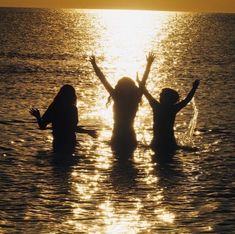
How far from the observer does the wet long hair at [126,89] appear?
53.9 feet

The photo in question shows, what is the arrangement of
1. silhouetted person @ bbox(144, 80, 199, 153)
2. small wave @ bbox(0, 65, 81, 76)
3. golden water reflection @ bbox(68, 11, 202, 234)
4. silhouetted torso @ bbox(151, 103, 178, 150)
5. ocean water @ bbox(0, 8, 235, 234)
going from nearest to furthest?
golden water reflection @ bbox(68, 11, 202, 234) → ocean water @ bbox(0, 8, 235, 234) → silhouetted person @ bbox(144, 80, 199, 153) → silhouetted torso @ bbox(151, 103, 178, 150) → small wave @ bbox(0, 65, 81, 76)

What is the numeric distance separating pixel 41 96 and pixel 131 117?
17.9m

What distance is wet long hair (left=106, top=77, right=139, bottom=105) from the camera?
1644 centimetres

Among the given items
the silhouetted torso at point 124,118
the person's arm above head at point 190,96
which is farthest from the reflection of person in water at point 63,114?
the person's arm above head at point 190,96

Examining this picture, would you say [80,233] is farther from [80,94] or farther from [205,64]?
[205,64]

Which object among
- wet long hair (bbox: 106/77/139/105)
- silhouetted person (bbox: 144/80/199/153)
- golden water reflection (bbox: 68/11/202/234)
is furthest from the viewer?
silhouetted person (bbox: 144/80/199/153)

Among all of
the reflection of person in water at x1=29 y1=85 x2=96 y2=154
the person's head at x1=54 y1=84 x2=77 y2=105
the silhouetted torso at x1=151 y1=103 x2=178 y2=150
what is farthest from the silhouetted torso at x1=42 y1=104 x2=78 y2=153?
the silhouetted torso at x1=151 y1=103 x2=178 y2=150

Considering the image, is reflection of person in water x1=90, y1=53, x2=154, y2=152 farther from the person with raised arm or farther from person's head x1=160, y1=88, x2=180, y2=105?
person's head x1=160, y1=88, x2=180, y2=105

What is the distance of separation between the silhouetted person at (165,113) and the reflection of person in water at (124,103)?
1.00ft

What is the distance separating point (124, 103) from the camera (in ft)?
54.7

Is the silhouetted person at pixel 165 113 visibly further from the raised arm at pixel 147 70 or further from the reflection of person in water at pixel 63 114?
the reflection of person in water at pixel 63 114

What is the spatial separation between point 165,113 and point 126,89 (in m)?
1.03

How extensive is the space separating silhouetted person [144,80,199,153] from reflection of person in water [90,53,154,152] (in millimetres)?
305

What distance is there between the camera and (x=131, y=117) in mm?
16969
